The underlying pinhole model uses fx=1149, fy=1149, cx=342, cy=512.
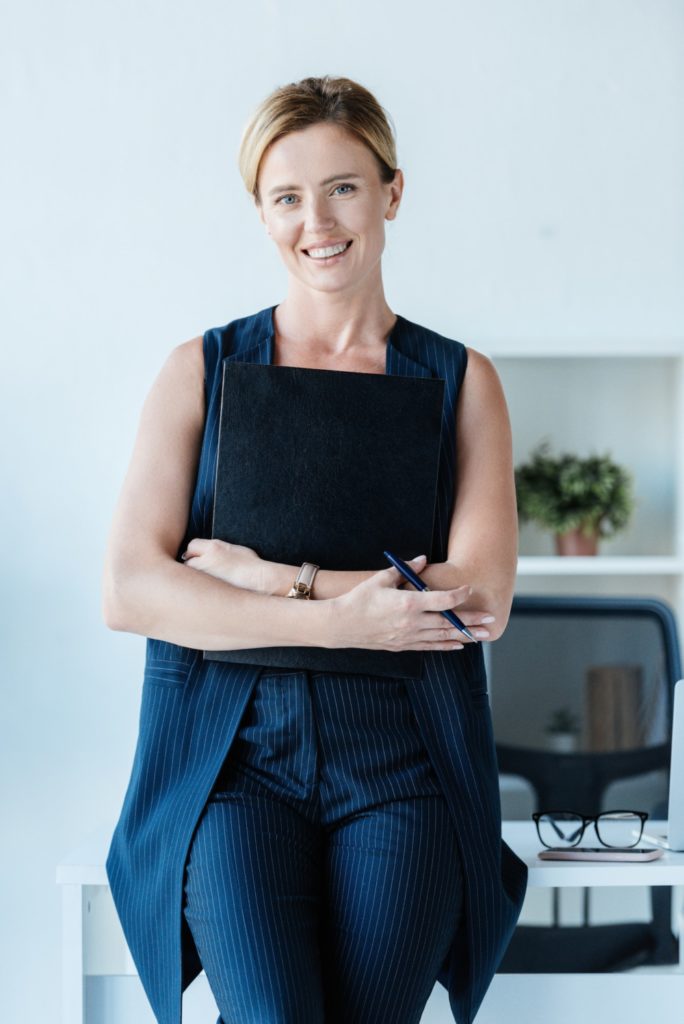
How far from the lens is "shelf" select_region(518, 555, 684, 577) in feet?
9.34

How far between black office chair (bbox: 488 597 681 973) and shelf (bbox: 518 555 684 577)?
143mm

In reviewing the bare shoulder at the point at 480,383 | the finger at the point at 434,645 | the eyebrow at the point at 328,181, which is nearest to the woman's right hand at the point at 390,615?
the finger at the point at 434,645

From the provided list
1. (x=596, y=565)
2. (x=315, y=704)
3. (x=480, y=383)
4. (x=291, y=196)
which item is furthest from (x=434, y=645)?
(x=596, y=565)

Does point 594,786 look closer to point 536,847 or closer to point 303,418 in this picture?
point 536,847

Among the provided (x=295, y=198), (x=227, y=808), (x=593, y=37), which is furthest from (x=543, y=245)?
(x=227, y=808)

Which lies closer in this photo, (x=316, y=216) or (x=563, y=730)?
(x=316, y=216)

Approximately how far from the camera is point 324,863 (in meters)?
1.37

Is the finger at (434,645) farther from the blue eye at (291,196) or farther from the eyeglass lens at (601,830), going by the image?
the blue eye at (291,196)

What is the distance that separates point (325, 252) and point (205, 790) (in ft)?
2.31

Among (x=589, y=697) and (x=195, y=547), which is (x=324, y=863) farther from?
(x=589, y=697)

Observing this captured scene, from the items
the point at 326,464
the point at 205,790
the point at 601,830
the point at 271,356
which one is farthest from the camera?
the point at 601,830

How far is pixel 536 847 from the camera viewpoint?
1714 mm

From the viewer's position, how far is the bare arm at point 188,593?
1363mm

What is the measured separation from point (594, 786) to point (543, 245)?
133 centimetres
